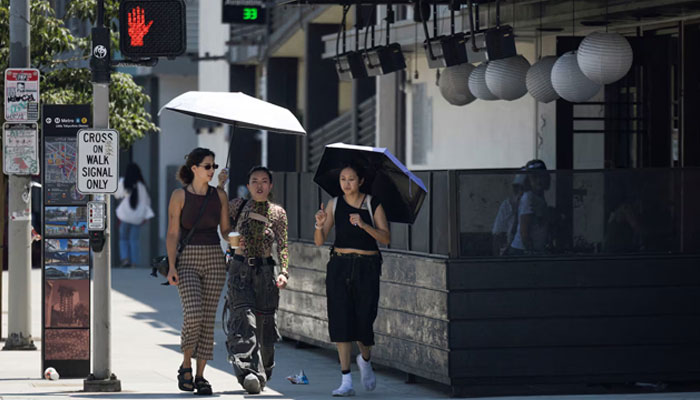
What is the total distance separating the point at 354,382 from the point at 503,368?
1474 millimetres

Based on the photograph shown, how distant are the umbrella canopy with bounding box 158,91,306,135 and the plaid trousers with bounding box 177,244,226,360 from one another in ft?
3.39

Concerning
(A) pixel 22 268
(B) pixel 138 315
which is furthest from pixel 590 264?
(B) pixel 138 315

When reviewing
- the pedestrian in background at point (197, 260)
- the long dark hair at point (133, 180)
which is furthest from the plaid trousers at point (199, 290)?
the long dark hair at point (133, 180)

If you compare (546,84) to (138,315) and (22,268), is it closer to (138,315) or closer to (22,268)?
(22,268)

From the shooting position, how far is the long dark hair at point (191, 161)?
1116 cm

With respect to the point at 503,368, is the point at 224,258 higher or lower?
higher

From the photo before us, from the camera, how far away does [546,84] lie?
1397cm

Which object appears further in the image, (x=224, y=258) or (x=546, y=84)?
(x=546, y=84)

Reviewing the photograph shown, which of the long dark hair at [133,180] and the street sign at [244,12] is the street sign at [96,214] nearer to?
the street sign at [244,12]

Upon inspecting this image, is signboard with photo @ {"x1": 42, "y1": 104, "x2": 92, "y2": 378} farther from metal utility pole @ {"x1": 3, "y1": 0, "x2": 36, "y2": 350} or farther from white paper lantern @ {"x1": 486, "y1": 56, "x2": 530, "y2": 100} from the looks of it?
white paper lantern @ {"x1": 486, "y1": 56, "x2": 530, "y2": 100}

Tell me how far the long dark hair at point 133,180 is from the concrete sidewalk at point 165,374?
360 inches

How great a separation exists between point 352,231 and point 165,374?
2605 millimetres

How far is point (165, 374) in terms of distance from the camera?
12.8 meters

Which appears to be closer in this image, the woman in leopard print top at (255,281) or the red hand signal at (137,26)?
the red hand signal at (137,26)
